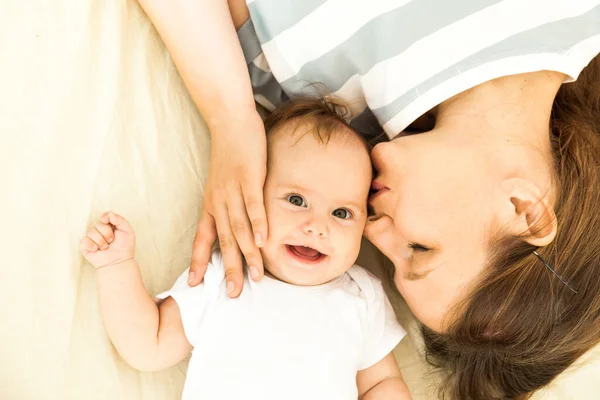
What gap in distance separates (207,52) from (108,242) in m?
0.36

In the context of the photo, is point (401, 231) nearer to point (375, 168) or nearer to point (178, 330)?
point (375, 168)

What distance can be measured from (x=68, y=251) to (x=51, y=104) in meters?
0.23

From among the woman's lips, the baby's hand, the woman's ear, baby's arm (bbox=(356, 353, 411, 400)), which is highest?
the baby's hand

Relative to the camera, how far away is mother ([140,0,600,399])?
3.25 feet

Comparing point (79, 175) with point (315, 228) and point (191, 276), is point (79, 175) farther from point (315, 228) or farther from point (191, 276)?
point (315, 228)

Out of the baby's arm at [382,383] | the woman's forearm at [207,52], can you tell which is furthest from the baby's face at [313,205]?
the baby's arm at [382,383]

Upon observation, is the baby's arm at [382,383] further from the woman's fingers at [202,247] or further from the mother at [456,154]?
the woman's fingers at [202,247]

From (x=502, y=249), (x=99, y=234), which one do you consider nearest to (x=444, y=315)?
(x=502, y=249)

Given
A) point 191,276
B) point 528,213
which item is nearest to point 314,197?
point 191,276

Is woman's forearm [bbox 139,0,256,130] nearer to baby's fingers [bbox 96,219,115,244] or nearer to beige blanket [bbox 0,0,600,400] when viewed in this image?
beige blanket [bbox 0,0,600,400]

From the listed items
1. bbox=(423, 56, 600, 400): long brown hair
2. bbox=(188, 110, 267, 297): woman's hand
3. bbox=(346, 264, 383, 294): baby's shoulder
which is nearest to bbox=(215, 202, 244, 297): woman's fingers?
bbox=(188, 110, 267, 297): woman's hand

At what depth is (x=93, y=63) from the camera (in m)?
1.03

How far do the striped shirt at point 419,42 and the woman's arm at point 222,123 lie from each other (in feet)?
0.28

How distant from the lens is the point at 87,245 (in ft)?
3.10
